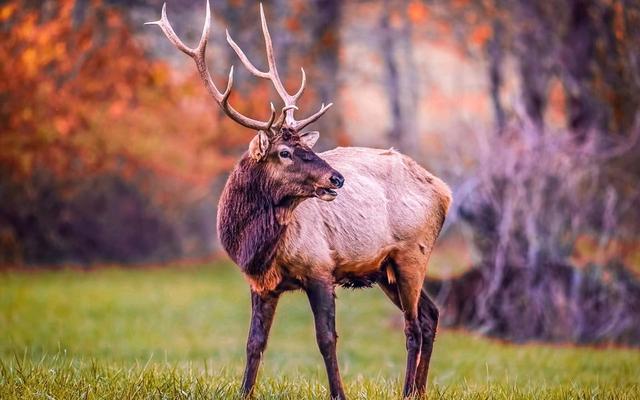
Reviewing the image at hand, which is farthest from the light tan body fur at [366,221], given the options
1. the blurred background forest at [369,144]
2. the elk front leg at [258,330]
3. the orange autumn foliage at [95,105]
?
the orange autumn foliage at [95,105]

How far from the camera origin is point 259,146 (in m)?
6.97

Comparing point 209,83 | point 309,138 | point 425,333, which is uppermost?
point 209,83

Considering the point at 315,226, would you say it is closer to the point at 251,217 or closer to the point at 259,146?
the point at 251,217

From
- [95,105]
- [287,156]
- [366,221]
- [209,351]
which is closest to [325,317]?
[366,221]

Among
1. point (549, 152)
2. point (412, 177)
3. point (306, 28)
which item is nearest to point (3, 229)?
point (306, 28)

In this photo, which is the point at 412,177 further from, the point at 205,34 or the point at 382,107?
the point at 382,107

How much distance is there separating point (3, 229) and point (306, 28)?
7.66m

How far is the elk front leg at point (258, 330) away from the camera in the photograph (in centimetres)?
706

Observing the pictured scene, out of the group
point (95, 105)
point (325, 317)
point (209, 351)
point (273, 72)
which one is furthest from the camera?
point (95, 105)

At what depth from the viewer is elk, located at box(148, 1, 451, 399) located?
22.8 ft

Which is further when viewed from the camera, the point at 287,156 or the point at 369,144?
the point at 369,144

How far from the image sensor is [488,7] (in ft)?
54.8

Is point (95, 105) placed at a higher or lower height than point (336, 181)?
lower

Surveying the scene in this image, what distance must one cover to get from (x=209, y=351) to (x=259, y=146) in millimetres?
6711
